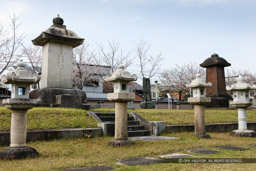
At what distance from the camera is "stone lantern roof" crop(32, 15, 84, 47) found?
11995 mm

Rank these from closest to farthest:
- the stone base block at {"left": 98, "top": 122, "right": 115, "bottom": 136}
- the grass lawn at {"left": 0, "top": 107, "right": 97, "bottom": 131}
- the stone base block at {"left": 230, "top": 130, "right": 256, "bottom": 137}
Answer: the grass lawn at {"left": 0, "top": 107, "right": 97, "bottom": 131} → the stone base block at {"left": 98, "top": 122, "right": 115, "bottom": 136} → the stone base block at {"left": 230, "top": 130, "right": 256, "bottom": 137}

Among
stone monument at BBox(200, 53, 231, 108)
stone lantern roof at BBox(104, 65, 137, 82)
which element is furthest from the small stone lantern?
stone monument at BBox(200, 53, 231, 108)

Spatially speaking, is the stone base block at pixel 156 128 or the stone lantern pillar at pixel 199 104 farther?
the stone base block at pixel 156 128

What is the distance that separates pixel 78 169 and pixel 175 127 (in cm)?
690

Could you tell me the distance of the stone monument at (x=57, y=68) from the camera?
11.6 m

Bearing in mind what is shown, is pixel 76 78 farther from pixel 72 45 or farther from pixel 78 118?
pixel 78 118

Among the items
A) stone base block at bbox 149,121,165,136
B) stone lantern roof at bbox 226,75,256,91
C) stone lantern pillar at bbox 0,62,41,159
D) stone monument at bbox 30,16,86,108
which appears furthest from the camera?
stone monument at bbox 30,16,86,108

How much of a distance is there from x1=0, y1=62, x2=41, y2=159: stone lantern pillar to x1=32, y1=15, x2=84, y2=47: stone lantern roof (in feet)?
20.5

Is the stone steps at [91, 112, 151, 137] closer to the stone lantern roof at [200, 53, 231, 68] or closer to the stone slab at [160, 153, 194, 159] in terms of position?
the stone slab at [160, 153, 194, 159]

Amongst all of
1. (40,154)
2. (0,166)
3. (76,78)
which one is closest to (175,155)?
(40,154)

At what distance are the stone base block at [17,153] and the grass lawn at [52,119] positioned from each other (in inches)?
90.3

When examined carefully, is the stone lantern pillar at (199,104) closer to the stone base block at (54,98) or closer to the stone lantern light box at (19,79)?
the stone base block at (54,98)

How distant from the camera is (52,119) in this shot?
8945 millimetres

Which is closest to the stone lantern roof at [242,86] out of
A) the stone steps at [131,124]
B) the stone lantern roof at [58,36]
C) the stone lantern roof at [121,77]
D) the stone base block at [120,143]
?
the stone steps at [131,124]
